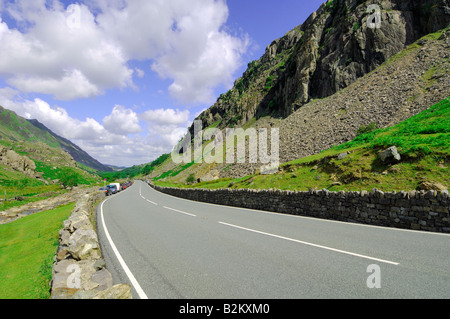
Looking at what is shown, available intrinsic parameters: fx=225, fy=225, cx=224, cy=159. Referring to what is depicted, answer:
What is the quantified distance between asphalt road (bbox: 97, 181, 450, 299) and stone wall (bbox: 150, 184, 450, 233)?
1017 mm

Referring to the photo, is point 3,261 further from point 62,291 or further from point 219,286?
point 219,286

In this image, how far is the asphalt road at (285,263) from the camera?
424 cm

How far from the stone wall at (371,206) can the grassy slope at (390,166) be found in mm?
2962

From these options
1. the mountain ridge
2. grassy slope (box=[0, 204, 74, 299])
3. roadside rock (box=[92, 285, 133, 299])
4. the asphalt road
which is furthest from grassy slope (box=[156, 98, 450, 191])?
grassy slope (box=[0, 204, 74, 299])

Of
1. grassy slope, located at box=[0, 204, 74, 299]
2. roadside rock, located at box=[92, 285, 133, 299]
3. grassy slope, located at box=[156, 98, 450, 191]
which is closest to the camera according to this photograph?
roadside rock, located at box=[92, 285, 133, 299]

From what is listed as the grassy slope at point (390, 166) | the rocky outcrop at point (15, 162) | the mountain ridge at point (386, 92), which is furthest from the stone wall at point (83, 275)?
the rocky outcrop at point (15, 162)

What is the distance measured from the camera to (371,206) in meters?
10.5

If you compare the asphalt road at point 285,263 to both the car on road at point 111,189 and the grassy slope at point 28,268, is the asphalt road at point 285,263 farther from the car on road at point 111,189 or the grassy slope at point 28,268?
the car on road at point 111,189

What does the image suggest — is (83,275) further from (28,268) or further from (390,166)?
(390,166)

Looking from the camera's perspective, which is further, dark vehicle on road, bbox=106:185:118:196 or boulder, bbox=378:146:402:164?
dark vehicle on road, bbox=106:185:118:196

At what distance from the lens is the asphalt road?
13.9 ft

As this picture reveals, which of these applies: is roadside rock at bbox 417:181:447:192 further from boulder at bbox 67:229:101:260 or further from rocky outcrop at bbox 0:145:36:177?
A: rocky outcrop at bbox 0:145:36:177

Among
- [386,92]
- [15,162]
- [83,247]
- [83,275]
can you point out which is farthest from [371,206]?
[15,162]
